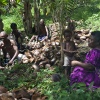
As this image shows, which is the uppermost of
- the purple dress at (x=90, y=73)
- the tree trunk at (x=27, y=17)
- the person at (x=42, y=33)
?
the tree trunk at (x=27, y=17)

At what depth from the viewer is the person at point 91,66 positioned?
15.2ft

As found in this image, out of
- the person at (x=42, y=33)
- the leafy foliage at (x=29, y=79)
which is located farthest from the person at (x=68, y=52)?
the person at (x=42, y=33)

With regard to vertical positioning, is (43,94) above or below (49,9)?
below

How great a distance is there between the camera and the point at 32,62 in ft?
24.4

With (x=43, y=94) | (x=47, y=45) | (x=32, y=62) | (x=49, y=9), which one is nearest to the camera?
(x=43, y=94)

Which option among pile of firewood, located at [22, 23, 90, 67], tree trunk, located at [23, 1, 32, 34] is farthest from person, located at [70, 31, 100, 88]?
tree trunk, located at [23, 1, 32, 34]

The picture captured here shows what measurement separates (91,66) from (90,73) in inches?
7.6

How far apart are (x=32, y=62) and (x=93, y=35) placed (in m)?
3.08

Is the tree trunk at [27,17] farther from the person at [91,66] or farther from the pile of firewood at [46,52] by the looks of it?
the person at [91,66]

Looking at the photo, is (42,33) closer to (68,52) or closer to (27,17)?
(27,17)

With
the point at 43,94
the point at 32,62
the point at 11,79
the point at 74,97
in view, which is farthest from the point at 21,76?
the point at 74,97

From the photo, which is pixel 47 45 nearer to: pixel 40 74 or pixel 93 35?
pixel 40 74

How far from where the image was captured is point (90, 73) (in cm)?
487

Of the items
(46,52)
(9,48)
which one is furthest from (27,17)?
(9,48)
